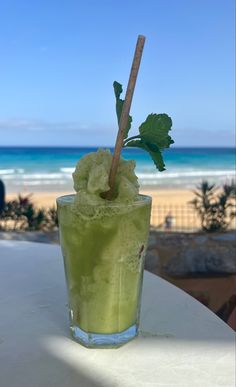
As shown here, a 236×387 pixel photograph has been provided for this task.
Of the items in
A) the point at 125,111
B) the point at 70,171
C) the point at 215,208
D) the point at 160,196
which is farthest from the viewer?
the point at 70,171

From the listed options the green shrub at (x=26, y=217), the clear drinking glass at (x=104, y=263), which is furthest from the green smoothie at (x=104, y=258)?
the green shrub at (x=26, y=217)

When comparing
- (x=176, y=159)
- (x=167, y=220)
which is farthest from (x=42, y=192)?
(x=176, y=159)

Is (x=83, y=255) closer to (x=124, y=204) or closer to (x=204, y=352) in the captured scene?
(x=124, y=204)

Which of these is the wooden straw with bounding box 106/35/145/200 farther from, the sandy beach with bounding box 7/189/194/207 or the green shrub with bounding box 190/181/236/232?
the sandy beach with bounding box 7/189/194/207

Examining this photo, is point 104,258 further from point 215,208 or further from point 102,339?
point 215,208

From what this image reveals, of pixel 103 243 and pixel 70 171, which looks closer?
pixel 103 243

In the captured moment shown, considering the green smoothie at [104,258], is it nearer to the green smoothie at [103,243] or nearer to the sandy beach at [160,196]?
the green smoothie at [103,243]

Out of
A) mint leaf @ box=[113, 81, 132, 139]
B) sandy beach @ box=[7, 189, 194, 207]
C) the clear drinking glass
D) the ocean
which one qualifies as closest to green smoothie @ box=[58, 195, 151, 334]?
the clear drinking glass

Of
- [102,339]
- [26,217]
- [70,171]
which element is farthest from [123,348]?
[70,171]
